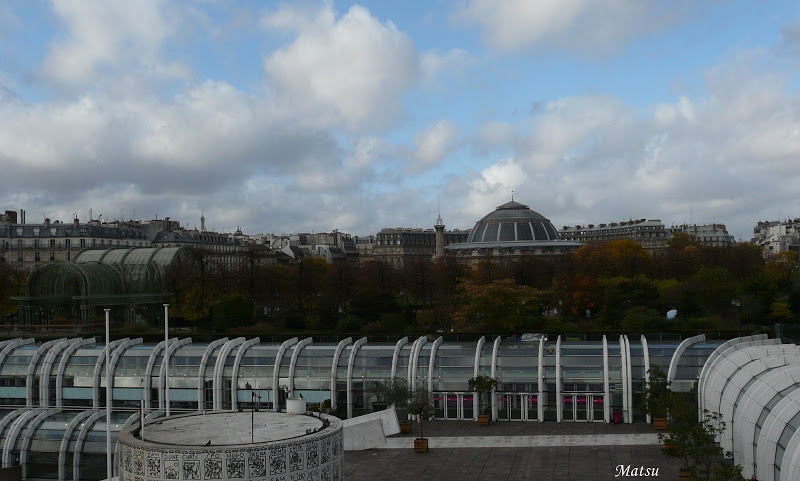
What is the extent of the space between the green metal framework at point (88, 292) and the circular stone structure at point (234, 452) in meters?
50.7

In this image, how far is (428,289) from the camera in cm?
10012

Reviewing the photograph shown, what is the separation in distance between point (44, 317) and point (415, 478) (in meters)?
51.5

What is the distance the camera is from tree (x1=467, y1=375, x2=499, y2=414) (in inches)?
1725

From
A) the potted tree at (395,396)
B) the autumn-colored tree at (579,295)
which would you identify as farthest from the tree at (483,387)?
the autumn-colored tree at (579,295)

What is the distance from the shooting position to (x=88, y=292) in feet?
233

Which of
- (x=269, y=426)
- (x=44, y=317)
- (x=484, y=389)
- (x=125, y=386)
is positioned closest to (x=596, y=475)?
(x=484, y=389)

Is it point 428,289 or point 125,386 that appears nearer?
point 125,386

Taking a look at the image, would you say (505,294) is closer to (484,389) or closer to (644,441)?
(484,389)

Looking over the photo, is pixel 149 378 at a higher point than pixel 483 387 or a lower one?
higher

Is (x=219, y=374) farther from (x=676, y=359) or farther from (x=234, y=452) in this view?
Result: (x=234, y=452)

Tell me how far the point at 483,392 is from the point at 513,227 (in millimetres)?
127893

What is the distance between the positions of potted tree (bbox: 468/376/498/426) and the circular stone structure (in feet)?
66.1

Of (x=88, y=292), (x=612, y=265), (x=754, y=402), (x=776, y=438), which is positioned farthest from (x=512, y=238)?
(x=776, y=438)

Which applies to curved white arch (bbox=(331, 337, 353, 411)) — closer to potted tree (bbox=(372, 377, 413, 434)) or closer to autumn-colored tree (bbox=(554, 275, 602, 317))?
potted tree (bbox=(372, 377, 413, 434))
